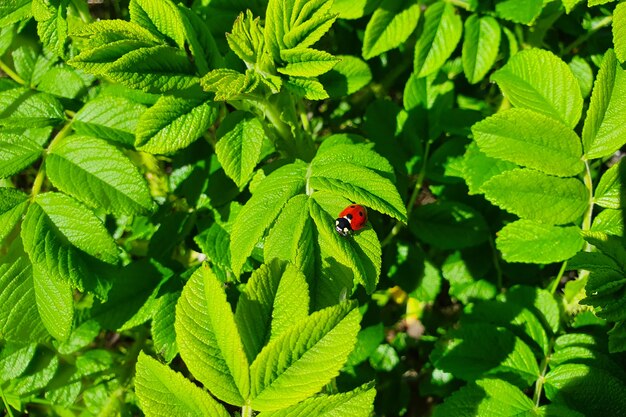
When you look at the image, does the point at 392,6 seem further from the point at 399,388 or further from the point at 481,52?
the point at 399,388

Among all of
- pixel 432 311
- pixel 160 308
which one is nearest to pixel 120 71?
pixel 160 308

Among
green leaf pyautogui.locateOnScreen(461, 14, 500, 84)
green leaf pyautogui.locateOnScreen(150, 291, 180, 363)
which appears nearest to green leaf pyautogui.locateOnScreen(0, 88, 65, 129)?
green leaf pyautogui.locateOnScreen(150, 291, 180, 363)

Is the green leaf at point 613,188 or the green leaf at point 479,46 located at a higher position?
the green leaf at point 479,46

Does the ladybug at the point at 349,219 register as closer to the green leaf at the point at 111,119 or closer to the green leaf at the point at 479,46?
the green leaf at the point at 111,119

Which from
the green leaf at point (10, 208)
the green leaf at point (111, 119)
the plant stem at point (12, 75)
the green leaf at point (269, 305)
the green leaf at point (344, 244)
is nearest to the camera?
the green leaf at point (269, 305)

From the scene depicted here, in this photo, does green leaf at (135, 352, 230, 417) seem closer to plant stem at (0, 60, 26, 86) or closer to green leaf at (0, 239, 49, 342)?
green leaf at (0, 239, 49, 342)

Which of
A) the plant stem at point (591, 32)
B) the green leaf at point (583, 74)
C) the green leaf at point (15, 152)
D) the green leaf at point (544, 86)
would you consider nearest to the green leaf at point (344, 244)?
the green leaf at point (544, 86)
